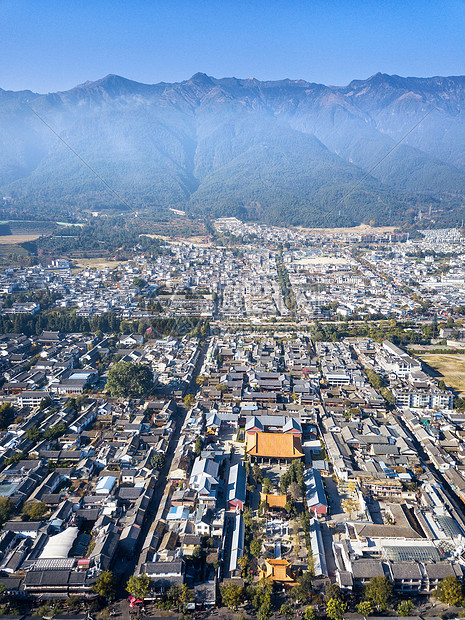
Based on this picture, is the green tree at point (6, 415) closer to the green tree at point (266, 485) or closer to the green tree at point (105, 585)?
the green tree at point (105, 585)

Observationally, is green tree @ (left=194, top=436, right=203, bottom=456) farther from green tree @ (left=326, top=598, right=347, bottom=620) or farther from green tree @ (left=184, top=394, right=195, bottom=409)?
green tree @ (left=326, top=598, right=347, bottom=620)

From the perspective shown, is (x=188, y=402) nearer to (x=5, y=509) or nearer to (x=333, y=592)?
(x=5, y=509)

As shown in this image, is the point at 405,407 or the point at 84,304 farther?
the point at 84,304

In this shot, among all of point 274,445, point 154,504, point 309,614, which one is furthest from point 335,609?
point 274,445

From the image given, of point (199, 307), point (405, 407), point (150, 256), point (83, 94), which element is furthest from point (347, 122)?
point (405, 407)

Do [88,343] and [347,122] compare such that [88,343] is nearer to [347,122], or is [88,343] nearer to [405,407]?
[405,407]

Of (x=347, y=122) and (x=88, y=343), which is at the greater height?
(x=347, y=122)
